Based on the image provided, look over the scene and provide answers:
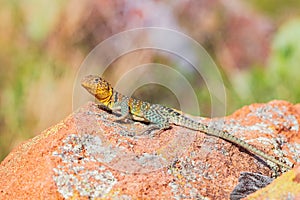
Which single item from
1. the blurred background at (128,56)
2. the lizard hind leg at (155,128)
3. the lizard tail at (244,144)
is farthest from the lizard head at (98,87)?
the blurred background at (128,56)

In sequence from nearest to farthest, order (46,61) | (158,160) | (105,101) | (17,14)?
(158,160)
(105,101)
(46,61)
(17,14)

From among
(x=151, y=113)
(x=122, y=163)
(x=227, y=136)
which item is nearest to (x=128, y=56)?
(x=151, y=113)

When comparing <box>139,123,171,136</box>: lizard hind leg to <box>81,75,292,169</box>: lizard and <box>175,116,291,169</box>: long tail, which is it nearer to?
<box>81,75,292,169</box>: lizard

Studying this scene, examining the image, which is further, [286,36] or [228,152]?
[286,36]

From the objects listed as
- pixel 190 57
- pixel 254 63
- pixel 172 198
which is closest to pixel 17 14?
pixel 190 57

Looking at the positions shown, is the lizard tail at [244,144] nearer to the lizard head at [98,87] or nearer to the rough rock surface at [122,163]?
the rough rock surface at [122,163]

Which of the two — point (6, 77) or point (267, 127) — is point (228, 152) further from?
point (6, 77)

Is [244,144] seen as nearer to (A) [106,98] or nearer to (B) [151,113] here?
(B) [151,113]
